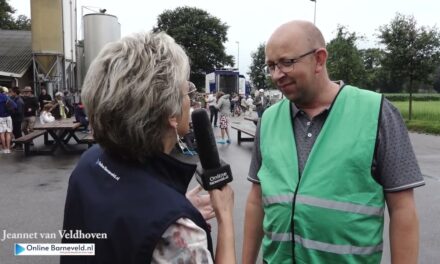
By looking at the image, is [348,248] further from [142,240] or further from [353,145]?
[142,240]

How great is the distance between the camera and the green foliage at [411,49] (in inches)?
739

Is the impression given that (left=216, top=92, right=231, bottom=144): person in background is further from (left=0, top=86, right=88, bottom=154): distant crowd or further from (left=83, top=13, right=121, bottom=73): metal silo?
(left=83, top=13, right=121, bottom=73): metal silo

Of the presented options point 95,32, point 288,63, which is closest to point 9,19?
point 95,32

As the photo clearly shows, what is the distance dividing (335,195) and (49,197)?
597 centimetres

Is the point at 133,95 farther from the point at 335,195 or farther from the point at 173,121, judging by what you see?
the point at 335,195

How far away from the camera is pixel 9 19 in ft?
163

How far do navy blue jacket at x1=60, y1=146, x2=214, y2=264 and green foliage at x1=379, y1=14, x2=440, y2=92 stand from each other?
19.6 metres

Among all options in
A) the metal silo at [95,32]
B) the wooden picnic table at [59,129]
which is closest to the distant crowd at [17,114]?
the wooden picnic table at [59,129]

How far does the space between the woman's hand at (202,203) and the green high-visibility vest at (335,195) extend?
472 millimetres

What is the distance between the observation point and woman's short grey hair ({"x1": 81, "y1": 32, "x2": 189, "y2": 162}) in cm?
131

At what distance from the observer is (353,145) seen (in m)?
1.81

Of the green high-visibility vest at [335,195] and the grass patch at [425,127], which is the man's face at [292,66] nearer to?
the green high-visibility vest at [335,195]

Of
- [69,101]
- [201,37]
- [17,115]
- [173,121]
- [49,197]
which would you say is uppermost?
[201,37]

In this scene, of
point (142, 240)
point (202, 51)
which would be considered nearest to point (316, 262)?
point (142, 240)
